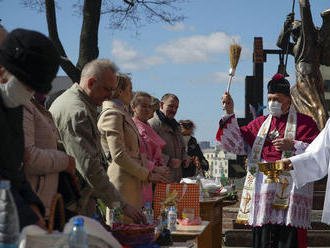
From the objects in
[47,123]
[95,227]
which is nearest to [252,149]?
[47,123]

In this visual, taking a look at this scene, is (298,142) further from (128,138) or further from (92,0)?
(92,0)

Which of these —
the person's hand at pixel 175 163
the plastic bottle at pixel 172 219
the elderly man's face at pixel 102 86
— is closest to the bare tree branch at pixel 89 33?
the person's hand at pixel 175 163

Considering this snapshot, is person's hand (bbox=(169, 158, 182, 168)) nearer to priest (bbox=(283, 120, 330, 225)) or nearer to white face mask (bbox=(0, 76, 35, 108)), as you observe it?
priest (bbox=(283, 120, 330, 225))

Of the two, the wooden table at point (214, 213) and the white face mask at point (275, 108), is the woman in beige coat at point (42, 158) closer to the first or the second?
the white face mask at point (275, 108)

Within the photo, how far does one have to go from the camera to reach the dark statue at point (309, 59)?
11.7m

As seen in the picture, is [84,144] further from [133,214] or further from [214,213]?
[214,213]

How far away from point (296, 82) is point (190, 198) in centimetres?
787

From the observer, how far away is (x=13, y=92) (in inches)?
93.1

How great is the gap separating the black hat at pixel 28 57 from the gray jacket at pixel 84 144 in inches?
46.4

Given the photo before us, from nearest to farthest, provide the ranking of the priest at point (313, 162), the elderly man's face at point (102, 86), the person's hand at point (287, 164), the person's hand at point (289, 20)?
the elderly man's face at point (102, 86), the priest at point (313, 162), the person's hand at point (287, 164), the person's hand at point (289, 20)

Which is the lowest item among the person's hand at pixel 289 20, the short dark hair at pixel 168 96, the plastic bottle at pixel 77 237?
the plastic bottle at pixel 77 237

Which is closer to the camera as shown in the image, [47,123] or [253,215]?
[47,123]

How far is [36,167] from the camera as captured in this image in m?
2.77

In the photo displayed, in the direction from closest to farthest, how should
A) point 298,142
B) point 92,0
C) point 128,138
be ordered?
point 128,138
point 298,142
point 92,0
